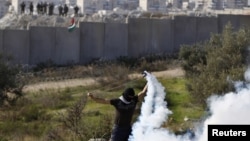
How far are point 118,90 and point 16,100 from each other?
4908 millimetres

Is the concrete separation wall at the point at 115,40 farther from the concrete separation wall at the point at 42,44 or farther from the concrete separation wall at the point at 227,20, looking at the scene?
the concrete separation wall at the point at 227,20

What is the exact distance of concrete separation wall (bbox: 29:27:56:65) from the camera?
32.0 m

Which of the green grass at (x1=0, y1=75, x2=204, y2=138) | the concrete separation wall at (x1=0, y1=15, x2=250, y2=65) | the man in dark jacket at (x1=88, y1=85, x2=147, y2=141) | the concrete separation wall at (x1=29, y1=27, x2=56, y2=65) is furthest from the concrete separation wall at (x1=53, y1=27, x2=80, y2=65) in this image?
the man in dark jacket at (x1=88, y1=85, x2=147, y2=141)

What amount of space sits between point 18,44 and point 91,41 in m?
4.24

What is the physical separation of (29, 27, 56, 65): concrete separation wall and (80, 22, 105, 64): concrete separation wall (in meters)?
1.68

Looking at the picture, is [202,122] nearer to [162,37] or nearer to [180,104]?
[180,104]

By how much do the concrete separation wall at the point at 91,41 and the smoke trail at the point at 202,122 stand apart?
22.8 meters

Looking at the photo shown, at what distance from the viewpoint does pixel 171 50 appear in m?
36.2

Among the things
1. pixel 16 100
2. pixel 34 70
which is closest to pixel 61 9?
pixel 34 70

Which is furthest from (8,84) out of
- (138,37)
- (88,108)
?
(138,37)

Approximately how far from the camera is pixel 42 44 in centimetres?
3234

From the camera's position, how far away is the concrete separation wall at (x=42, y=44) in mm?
31984

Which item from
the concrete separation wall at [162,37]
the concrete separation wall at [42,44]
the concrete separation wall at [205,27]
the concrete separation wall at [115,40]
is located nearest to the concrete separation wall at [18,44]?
the concrete separation wall at [42,44]

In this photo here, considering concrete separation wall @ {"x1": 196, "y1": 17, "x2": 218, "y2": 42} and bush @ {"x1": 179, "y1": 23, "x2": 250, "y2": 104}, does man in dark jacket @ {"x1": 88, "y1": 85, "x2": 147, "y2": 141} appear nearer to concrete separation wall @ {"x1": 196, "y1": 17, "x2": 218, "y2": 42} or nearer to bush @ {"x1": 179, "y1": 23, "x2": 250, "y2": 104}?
bush @ {"x1": 179, "y1": 23, "x2": 250, "y2": 104}
